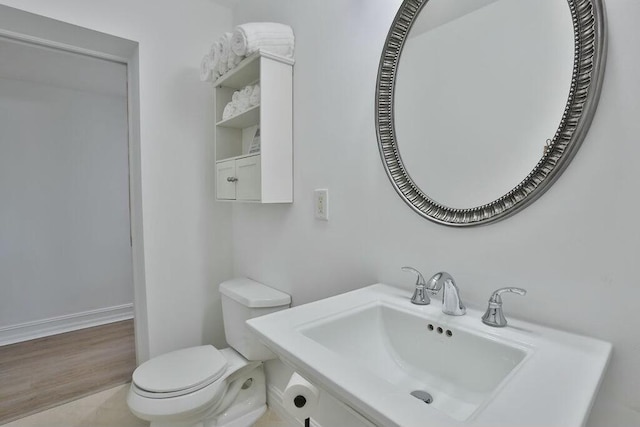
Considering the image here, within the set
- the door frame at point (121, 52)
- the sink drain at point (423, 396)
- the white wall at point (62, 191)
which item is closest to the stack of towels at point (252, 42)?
the door frame at point (121, 52)

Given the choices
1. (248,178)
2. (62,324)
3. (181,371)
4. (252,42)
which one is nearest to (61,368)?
(62,324)

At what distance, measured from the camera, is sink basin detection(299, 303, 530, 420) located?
2.35 feet

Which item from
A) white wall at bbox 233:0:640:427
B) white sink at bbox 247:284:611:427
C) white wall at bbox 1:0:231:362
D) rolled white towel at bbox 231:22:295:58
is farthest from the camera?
white wall at bbox 1:0:231:362

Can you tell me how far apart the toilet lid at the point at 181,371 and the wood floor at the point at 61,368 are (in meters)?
0.80

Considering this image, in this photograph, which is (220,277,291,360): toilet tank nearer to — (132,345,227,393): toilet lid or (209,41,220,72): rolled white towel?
(132,345,227,393): toilet lid

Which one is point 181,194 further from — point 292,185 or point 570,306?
point 570,306

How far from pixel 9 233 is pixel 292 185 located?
2504 mm

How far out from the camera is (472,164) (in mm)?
888

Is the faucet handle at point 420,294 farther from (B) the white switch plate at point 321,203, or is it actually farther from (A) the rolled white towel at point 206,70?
(A) the rolled white towel at point 206,70

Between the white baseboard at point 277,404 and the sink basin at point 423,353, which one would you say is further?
the white baseboard at point 277,404

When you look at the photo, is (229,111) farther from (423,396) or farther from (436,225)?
(423,396)

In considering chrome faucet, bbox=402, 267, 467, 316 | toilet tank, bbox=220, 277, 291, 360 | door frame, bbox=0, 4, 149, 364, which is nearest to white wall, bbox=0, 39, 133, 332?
door frame, bbox=0, 4, 149, 364

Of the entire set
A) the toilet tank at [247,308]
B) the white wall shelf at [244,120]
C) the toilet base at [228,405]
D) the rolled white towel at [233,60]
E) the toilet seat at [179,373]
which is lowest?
the toilet base at [228,405]

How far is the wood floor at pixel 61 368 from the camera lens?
181 cm
